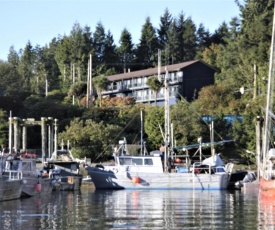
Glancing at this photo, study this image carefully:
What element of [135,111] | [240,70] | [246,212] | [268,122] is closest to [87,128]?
[135,111]

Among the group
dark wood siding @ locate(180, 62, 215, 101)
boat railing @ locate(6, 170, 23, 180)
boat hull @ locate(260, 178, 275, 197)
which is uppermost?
dark wood siding @ locate(180, 62, 215, 101)

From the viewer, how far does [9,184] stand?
42344 millimetres

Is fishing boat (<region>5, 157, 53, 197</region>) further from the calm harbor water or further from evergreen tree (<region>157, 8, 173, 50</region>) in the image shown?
evergreen tree (<region>157, 8, 173, 50</region>)

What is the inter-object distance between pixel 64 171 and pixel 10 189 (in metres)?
18.6

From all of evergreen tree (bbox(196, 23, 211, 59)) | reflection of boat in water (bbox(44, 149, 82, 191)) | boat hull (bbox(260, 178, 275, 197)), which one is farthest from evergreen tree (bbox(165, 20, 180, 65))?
boat hull (bbox(260, 178, 275, 197))

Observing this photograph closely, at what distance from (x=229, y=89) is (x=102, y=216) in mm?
61125

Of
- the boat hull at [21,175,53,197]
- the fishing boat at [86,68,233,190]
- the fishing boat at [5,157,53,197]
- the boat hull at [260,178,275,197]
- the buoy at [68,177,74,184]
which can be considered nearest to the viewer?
the boat hull at [260,178,275,197]

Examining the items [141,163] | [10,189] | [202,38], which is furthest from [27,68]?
[10,189]

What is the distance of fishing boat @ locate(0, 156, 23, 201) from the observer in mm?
41509

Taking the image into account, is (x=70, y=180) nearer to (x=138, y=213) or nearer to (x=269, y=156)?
(x=269, y=156)

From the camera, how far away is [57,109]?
290 ft

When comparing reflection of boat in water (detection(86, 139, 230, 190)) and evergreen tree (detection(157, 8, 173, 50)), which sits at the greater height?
evergreen tree (detection(157, 8, 173, 50))

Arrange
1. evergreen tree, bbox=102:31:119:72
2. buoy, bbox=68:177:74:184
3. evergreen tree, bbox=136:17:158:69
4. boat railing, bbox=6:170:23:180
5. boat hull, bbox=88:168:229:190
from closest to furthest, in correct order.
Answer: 1. boat railing, bbox=6:170:23:180
2. buoy, bbox=68:177:74:184
3. boat hull, bbox=88:168:229:190
4. evergreen tree, bbox=102:31:119:72
5. evergreen tree, bbox=136:17:158:69

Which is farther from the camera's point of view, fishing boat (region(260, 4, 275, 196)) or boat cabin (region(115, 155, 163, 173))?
boat cabin (region(115, 155, 163, 173))
